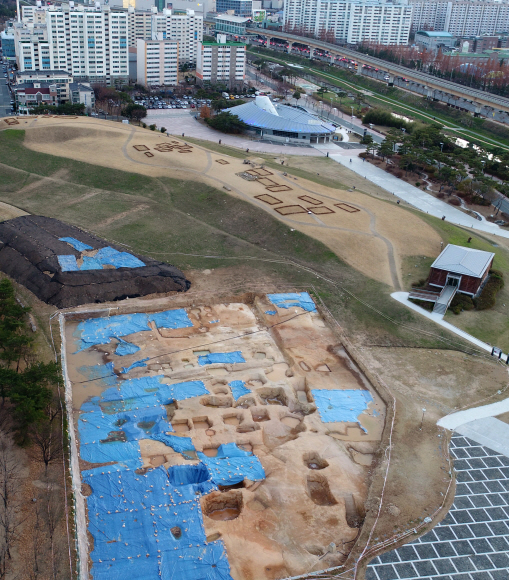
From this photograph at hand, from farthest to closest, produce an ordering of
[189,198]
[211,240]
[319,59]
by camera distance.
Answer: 1. [319,59]
2. [189,198]
3. [211,240]

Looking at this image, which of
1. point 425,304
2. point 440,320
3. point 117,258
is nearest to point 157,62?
point 117,258

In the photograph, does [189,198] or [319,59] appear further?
[319,59]

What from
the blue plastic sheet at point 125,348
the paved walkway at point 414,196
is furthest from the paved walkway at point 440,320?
the paved walkway at point 414,196

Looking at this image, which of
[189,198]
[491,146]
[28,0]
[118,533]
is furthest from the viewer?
[28,0]

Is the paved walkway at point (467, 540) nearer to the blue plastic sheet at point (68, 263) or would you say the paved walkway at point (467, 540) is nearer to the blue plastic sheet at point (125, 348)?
the blue plastic sheet at point (125, 348)

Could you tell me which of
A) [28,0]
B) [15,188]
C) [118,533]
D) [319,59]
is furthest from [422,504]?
[28,0]

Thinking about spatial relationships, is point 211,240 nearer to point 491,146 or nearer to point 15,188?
point 15,188
